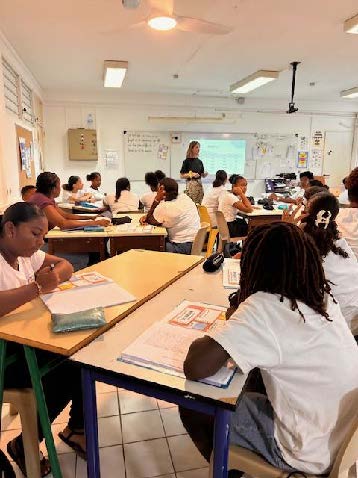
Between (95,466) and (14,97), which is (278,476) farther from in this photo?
(14,97)

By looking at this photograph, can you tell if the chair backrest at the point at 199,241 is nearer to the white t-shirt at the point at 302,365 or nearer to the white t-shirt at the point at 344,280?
the white t-shirt at the point at 344,280

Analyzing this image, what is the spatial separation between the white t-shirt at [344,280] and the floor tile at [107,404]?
53.5 inches

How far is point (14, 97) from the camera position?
4.67 meters

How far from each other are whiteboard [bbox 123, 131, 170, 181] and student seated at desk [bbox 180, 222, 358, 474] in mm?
6885

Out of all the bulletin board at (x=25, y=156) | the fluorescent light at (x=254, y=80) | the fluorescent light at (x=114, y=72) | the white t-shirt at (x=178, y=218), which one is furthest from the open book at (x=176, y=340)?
the fluorescent light at (x=254, y=80)

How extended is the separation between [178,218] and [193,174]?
2.74 metres

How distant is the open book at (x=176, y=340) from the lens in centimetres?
110

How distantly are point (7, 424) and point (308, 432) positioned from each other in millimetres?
1595

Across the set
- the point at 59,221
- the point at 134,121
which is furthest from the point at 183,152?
the point at 59,221

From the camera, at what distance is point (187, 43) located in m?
4.26

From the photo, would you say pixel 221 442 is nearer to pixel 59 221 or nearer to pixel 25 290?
pixel 25 290

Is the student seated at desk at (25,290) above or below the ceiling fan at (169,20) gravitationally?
below

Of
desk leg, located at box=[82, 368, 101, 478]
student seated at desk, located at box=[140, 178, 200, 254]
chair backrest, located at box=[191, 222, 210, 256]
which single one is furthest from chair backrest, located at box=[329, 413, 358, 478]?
student seated at desk, located at box=[140, 178, 200, 254]

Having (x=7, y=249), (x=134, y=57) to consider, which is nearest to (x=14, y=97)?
(x=134, y=57)
